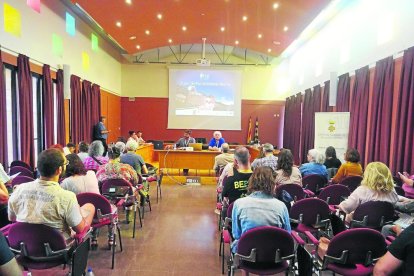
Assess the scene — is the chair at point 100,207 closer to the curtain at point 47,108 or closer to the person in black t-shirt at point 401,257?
the person in black t-shirt at point 401,257

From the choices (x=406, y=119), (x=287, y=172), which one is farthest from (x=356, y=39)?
(x=287, y=172)

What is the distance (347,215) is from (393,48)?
13.4 feet

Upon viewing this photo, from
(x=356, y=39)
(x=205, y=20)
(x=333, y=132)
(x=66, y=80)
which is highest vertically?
(x=205, y=20)

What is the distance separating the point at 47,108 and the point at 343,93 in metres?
7.12

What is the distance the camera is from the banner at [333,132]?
684cm

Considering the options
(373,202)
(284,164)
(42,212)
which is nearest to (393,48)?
(284,164)

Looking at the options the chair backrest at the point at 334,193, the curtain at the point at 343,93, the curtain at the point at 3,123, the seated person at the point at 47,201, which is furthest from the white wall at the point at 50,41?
the curtain at the point at 343,93

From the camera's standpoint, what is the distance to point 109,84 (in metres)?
12.8

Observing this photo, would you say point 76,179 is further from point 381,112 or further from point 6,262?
point 381,112

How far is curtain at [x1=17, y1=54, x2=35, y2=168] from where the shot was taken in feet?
20.3

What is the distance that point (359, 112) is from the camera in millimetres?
6828

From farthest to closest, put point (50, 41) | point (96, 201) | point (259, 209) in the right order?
1. point (50, 41)
2. point (96, 201)
3. point (259, 209)

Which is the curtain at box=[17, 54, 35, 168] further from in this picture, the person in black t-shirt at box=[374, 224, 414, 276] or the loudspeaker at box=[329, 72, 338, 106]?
the loudspeaker at box=[329, 72, 338, 106]

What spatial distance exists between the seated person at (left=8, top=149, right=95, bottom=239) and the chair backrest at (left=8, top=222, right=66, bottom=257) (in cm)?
7
